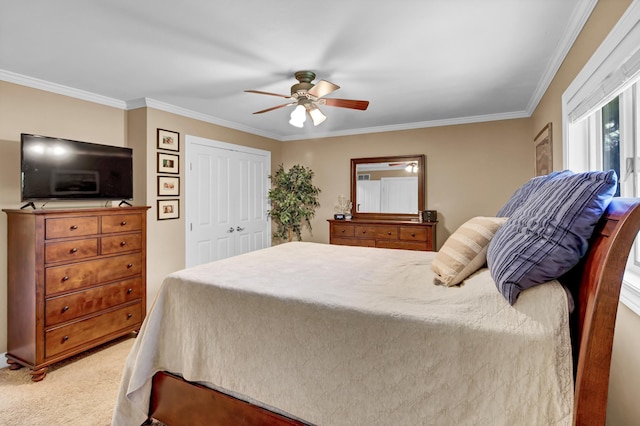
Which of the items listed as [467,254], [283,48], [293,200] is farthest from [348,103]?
[293,200]

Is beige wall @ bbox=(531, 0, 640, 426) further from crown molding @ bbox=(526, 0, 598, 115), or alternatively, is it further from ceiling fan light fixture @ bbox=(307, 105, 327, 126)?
ceiling fan light fixture @ bbox=(307, 105, 327, 126)

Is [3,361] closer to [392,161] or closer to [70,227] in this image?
[70,227]

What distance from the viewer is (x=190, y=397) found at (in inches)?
67.9

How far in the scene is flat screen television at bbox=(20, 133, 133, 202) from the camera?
8.75ft

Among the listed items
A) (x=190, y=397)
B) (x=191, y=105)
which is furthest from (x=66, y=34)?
(x=190, y=397)

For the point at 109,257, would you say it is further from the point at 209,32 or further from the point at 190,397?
the point at 209,32

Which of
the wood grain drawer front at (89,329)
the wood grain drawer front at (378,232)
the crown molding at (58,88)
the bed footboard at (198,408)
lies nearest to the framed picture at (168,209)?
the wood grain drawer front at (89,329)

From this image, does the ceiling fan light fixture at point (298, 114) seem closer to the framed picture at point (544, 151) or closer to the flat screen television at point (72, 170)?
the flat screen television at point (72, 170)

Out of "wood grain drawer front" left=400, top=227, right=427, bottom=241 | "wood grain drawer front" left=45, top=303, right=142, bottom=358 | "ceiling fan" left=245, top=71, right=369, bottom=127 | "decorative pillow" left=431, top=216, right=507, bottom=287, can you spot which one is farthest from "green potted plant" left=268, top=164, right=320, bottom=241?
"decorative pillow" left=431, top=216, right=507, bottom=287

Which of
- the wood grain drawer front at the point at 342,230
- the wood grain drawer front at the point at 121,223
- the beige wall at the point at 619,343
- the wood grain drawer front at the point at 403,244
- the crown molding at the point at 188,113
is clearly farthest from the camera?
the wood grain drawer front at the point at 342,230

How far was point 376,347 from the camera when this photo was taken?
4.18 feet

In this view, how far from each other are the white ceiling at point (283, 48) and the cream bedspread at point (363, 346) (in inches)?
60.2

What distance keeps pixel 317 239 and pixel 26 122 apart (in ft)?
12.4

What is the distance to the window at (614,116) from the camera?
54.6 inches
